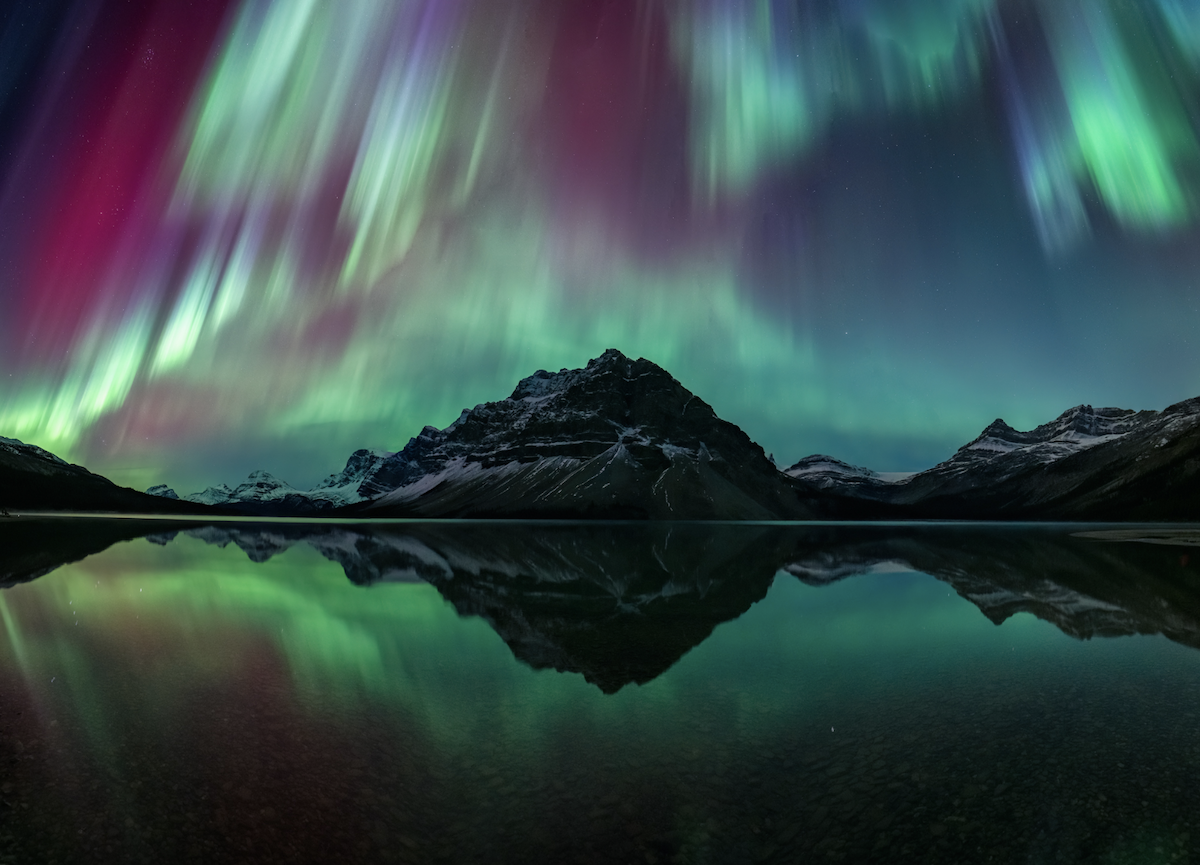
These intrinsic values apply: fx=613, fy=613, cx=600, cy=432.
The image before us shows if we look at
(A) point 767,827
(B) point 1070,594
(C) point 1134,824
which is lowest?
(A) point 767,827

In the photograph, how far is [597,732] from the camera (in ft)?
63.4

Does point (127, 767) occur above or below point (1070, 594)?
below

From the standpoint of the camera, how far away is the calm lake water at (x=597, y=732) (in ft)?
42.5

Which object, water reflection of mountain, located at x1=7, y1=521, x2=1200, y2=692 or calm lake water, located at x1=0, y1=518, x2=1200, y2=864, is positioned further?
water reflection of mountain, located at x1=7, y1=521, x2=1200, y2=692

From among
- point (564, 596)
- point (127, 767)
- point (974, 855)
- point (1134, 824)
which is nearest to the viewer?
point (974, 855)

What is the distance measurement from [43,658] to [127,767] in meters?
16.6

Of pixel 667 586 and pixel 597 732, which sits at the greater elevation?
pixel 667 586

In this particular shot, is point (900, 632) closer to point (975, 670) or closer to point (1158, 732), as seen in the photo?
point (975, 670)

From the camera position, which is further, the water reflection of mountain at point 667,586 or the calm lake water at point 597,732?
the water reflection of mountain at point 667,586

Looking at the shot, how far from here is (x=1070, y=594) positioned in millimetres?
48906

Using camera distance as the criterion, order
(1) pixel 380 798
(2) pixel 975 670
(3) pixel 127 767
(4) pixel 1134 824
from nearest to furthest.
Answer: (4) pixel 1134 824 → (1) pixel 380 798 → (3) pixel 127 767 → (2) pixel 975 670

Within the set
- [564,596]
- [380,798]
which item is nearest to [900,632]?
[564,596]

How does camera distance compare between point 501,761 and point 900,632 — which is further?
point 900,632

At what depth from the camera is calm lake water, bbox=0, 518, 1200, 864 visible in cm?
1295
